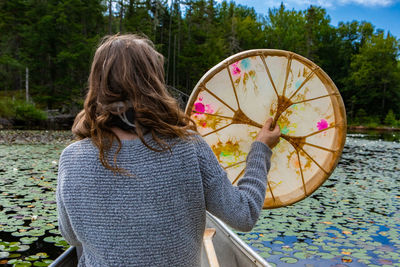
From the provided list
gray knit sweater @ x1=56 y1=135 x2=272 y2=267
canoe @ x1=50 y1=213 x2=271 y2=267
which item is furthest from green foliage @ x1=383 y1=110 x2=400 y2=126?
gray knit sweater @ x1=56 y1=135 x2=272 y2=267

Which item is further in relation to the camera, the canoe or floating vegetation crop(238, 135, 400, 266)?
floating vegetation crop(238, 135, 400, 266)

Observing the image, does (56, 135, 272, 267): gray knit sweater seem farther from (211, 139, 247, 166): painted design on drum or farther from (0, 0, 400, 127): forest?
(0, 0, 400, 127): forest

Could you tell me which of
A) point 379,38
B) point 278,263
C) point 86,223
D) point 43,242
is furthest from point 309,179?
point 379,38

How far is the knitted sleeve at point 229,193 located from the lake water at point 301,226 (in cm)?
266

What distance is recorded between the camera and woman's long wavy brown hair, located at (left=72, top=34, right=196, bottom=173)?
92cm

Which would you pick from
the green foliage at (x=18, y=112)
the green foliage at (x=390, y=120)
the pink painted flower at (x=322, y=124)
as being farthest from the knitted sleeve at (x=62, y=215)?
the green foliage at (x=390, y=120)

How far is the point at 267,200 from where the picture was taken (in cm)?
180

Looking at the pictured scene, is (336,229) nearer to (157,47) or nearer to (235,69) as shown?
(235,69)

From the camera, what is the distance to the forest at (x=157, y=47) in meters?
27.4

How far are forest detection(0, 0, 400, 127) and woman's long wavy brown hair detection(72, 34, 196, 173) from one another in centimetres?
1690

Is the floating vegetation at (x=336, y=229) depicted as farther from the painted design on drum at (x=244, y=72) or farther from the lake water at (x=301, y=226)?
the painted design on drum at (x=244, y=72)

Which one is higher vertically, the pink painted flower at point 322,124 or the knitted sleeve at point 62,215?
the pink painted flower at point 322,124

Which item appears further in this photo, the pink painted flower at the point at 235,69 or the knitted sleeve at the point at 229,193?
the pink painted flower at the point at 235,69

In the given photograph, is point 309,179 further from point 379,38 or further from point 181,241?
point 379,38
